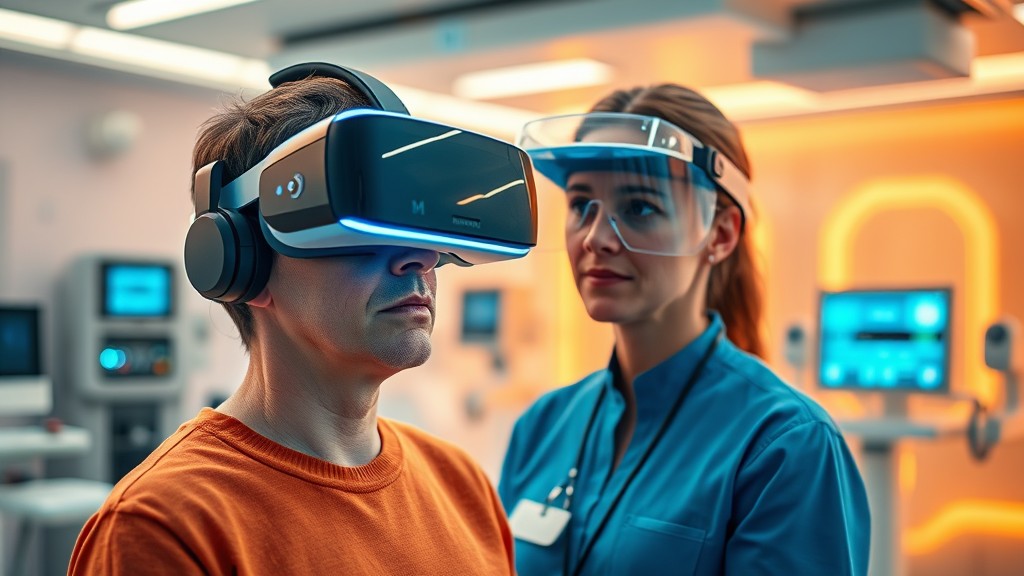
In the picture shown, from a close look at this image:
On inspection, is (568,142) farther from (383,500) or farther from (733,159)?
(383,500)

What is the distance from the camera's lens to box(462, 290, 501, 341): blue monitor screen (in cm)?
779

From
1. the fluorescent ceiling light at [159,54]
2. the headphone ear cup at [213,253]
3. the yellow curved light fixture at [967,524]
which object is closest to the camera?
the headphone ear cup at [213,253]

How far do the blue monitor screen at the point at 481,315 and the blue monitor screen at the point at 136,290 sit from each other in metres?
2.75

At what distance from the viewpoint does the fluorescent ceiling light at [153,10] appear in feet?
15.7

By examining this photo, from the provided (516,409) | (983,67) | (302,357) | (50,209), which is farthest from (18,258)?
(983,67)

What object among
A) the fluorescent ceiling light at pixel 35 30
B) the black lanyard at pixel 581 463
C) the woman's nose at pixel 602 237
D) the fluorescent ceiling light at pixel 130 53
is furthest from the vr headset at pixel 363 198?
the fluorescent ceiling light at pixel 35 30

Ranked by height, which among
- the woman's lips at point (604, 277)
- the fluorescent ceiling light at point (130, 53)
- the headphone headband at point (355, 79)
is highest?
the fluorescent ceiling light at point (130, 53)

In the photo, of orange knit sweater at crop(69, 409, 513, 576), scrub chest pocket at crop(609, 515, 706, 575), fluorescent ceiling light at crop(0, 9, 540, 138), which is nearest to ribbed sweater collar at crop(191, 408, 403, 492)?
orange knit sweater at crop(69, 409, 513, 576)

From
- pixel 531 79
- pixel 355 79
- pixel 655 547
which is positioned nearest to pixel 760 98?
pixel 531 79

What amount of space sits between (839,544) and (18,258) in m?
5.03

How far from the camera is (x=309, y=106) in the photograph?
1297 millimetres

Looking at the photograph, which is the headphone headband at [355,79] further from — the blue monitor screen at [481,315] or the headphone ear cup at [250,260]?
the blue monitor screen at [481,315]

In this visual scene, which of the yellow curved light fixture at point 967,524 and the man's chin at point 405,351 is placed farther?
the yellow curved light fixture at point 967,524

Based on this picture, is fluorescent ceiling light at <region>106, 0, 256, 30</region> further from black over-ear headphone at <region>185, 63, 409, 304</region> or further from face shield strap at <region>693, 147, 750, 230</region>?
black over-ear headphone at <region>185, 63, 409, 304</region>
